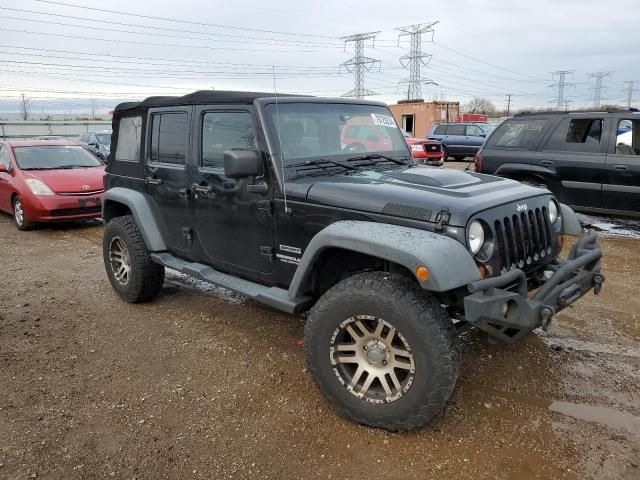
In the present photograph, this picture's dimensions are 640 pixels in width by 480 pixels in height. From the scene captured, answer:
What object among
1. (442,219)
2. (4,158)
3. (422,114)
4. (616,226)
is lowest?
(616,226)

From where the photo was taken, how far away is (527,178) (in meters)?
8.07

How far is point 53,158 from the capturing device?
31.2 feet

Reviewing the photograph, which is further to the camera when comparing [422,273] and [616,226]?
[616,226]

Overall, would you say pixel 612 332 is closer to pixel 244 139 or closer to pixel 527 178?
pixel 244 139

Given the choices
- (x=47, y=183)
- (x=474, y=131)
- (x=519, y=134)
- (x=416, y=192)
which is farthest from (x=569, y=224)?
(x=474, y=131)

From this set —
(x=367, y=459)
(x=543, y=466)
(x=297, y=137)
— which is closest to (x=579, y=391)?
(x=543, y=466)

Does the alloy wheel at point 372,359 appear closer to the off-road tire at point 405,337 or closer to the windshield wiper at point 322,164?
the off-road tire at point 405,337

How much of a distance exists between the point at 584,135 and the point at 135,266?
6.62 metres

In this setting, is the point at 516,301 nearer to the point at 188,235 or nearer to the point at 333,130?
the point at 333,130

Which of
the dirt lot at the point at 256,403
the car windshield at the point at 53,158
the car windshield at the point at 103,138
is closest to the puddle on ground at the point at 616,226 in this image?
the dirt lot at the point at 256,403

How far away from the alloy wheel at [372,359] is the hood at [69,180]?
712cm

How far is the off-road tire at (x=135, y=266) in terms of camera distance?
4.79 metres

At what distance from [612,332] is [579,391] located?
1.18 metres

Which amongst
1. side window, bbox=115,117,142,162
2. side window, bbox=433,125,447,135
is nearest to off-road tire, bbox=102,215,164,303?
side window, bbox=115,117,142,162
